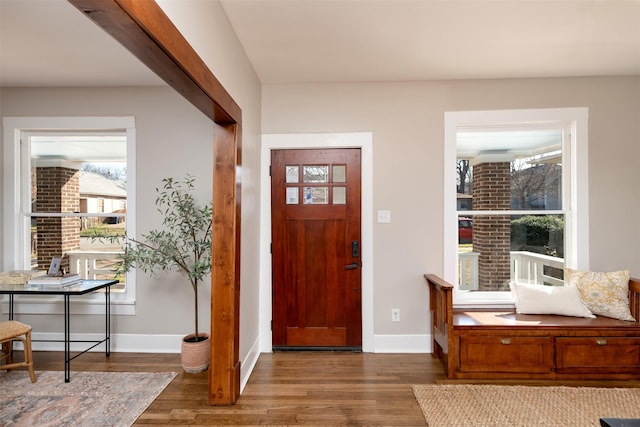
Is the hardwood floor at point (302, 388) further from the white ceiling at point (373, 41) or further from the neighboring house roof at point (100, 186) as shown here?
the white ceiling at point (373, 41)

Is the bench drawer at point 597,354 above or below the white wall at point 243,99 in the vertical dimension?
below

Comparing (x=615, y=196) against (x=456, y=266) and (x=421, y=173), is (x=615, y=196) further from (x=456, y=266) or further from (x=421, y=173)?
(x=421, y=173)

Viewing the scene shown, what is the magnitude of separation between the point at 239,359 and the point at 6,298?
2.59 m

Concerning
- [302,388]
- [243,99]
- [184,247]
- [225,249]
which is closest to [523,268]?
[302,388]

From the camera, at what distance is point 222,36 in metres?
2.18

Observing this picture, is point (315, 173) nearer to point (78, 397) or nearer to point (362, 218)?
point (362, 218)

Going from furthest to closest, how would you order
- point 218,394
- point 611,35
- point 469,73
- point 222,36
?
point 469,73
point 611,35
point 218,394
point 222,36

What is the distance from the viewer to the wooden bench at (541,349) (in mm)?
2709

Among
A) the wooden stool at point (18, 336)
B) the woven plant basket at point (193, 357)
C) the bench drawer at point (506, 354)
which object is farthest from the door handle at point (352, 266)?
the wooden stool at point (18, 336)

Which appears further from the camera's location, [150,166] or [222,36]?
[150,166]

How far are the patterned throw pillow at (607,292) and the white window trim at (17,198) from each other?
424 cm

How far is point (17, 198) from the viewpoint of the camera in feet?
11.1

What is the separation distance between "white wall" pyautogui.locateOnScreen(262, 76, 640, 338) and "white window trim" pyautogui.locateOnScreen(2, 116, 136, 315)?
56.9 inches

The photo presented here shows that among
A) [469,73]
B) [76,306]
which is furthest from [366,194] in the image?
[76,306]
